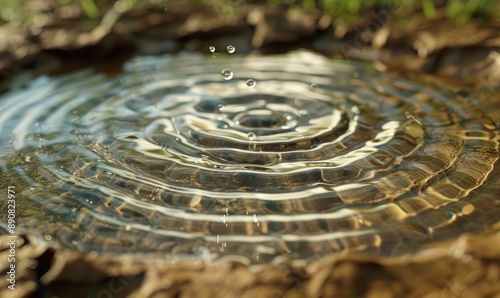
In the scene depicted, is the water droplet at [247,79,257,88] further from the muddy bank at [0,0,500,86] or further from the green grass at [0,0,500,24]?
the green grass at [0,0,500,24]

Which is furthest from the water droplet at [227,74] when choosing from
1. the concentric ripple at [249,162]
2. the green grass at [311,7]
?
the green grass at [311,7]

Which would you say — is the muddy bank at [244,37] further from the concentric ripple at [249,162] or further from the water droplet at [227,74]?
the water droplet at [227,74]

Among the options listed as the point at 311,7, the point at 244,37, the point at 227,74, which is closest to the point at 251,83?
the point at 227,74

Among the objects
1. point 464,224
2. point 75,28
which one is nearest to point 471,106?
point 464,224

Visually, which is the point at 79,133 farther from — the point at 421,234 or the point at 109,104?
the point at 421,234

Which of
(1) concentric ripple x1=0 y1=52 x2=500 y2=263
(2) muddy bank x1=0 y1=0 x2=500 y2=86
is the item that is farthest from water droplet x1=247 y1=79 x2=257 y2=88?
(2) muddy bank x1=0 y1=0 x2=500 y2=86

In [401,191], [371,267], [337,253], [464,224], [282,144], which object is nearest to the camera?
[371,267]
